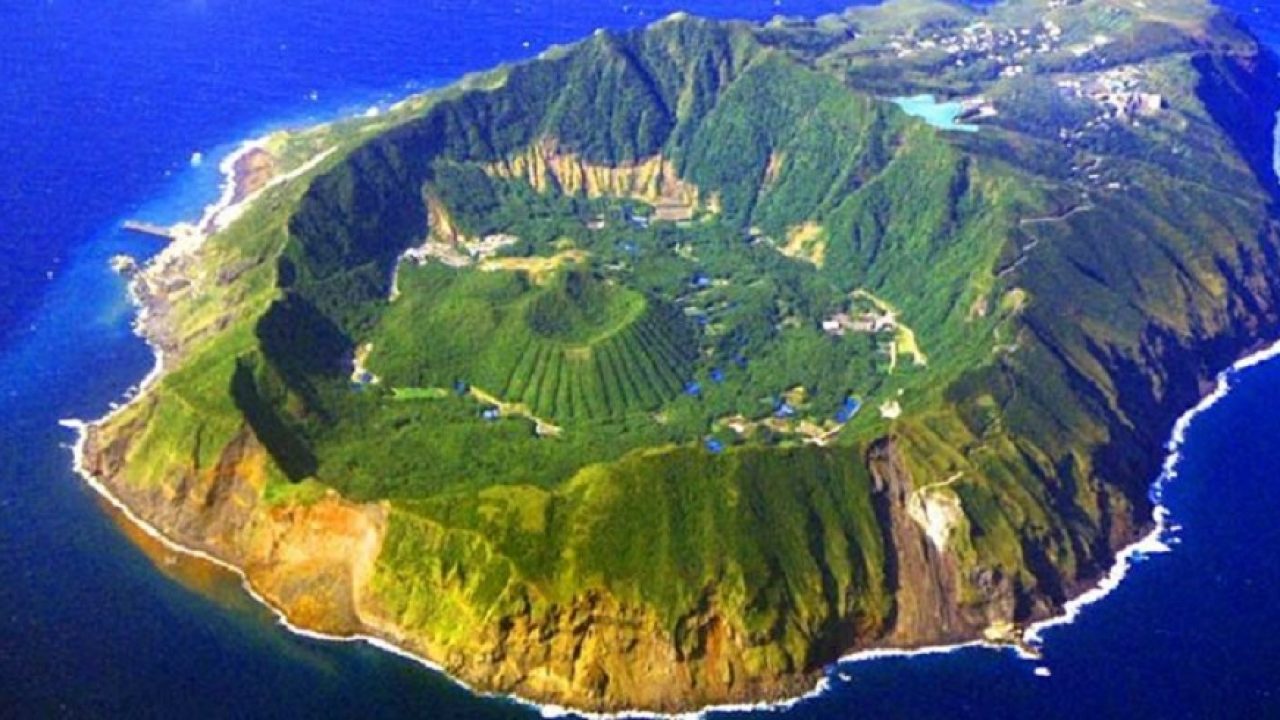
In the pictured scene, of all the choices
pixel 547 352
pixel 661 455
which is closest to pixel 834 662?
pixel 661 455

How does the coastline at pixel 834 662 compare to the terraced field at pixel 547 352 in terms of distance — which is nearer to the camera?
the coastline at pixel 834 662

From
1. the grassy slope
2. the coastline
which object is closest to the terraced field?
the grassy slope

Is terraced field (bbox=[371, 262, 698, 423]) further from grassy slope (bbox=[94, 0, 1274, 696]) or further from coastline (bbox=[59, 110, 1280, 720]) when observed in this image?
coastline (bbox=[59, 110, 1280, 720])

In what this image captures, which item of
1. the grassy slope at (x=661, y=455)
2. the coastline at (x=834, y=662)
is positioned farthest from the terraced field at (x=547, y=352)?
the coastline at (x=834, y=662)

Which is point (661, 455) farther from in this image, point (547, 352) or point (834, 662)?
point (547, 352)

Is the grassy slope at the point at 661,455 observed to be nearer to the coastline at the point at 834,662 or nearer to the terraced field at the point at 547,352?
the terraced field at the point at 547,352

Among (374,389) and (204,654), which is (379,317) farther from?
(204,654)

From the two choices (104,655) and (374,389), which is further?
(374,389)

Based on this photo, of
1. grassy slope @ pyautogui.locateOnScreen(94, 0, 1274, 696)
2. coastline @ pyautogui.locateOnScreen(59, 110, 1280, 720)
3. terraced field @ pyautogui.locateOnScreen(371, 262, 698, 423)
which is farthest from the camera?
terraced field @ pyautogui.locateOnScreen(371, 262, 698, 423)

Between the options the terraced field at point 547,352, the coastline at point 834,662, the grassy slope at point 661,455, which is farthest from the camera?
the terraced field at point 547,352

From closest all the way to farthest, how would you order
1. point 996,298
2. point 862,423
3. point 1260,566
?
point 1260,566 → point 862,423 → point 996,298

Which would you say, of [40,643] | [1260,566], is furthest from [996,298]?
[40,643]
